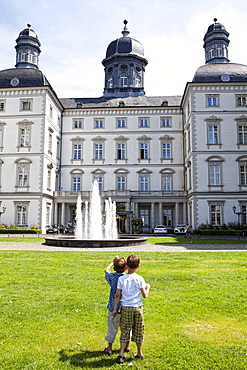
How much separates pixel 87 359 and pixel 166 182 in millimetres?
39411

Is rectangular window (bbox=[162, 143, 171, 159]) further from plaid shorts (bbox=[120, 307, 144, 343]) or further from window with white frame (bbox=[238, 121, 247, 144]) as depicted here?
plaid shorts (bbox=[120, 307, 144, 343])

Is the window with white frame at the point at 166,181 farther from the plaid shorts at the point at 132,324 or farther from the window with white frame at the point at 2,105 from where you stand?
the plaid shorts at the point at 132,324

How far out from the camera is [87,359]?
4137 mm

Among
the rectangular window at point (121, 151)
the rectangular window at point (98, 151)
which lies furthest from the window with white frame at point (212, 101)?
the rectangular window at point (98, 151)

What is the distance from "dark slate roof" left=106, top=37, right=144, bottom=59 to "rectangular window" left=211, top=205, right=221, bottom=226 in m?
30.1

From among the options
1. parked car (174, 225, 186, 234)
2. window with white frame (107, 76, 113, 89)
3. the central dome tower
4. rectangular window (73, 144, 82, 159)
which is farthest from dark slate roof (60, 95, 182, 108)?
parked car (174, 225, 186, 234)

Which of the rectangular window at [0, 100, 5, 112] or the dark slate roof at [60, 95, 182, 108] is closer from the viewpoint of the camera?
the rectangular window at [0, 100, 5, 112]

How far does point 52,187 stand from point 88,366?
3778 centimetres

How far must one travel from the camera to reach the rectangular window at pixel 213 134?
121 feet

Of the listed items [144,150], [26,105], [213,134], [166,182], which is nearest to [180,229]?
[166,182]

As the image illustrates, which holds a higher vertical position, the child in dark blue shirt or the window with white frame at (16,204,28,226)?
the window with white frame at (16,204,28,226)

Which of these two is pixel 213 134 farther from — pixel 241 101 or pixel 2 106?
pixel 2 106

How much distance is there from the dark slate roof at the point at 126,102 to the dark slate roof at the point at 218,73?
7799 millimetres

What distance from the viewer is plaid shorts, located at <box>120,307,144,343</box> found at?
4199mm
